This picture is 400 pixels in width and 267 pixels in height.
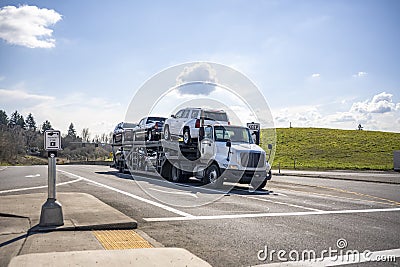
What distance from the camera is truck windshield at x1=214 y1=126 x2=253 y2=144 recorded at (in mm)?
18203

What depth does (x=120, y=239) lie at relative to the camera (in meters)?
7.43

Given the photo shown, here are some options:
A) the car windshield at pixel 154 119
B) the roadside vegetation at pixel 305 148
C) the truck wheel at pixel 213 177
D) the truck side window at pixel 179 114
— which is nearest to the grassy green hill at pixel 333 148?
the roadside vegetation at pixel 305 148

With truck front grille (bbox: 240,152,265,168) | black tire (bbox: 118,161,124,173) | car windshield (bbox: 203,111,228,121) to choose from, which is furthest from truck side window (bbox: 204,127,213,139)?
black tire (bbox: 118,161,124,173)

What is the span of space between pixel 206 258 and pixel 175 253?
483 millimetres

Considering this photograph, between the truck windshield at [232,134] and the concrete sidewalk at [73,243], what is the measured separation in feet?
28.2

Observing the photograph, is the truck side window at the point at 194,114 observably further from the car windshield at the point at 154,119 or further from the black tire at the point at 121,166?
the black tire at the point at 121,166

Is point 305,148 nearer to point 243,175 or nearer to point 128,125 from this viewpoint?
point 128,125

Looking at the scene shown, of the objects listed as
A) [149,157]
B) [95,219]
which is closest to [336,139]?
[149,157]

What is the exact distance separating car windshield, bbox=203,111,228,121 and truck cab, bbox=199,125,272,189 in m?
0.47

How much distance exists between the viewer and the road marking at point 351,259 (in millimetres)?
6020

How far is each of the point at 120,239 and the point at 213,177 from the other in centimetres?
1050

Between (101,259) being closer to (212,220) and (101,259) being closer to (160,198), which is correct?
(212,220)

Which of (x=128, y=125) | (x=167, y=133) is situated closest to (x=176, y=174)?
(x=167, y=133)

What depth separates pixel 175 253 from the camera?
21.0ft
